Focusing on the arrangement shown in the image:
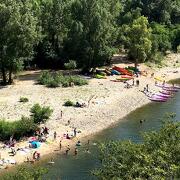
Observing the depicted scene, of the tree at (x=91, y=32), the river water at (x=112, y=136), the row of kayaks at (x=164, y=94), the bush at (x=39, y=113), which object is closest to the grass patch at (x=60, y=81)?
the tree at (x=91, y=32)

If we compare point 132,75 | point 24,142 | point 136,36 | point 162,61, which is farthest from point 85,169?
point 162,61

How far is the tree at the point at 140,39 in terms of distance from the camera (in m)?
97.2

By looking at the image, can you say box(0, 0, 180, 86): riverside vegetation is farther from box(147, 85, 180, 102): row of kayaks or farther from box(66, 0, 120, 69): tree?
box(147, 85, 180, 102): row of kayaks

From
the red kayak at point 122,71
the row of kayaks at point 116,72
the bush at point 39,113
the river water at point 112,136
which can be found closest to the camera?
→ the river water at point 112,136

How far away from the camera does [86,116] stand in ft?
219

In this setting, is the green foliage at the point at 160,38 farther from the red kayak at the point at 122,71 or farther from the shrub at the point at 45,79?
the shrub at the point at 45,79

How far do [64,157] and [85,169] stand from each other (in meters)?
4.53

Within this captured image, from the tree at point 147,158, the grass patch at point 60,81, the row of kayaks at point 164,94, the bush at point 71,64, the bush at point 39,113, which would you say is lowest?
the row of kayaks at point 164,94

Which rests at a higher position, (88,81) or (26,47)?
(26,47)

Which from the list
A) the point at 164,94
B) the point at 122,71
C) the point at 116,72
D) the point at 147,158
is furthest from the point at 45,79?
the point at 147,158

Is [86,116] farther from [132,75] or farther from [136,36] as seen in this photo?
[136,36]

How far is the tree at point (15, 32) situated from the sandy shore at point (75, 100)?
5.05m

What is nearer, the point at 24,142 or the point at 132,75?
the point at 24,142

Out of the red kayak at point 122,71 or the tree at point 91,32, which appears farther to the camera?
the red kayak at point 122,71
